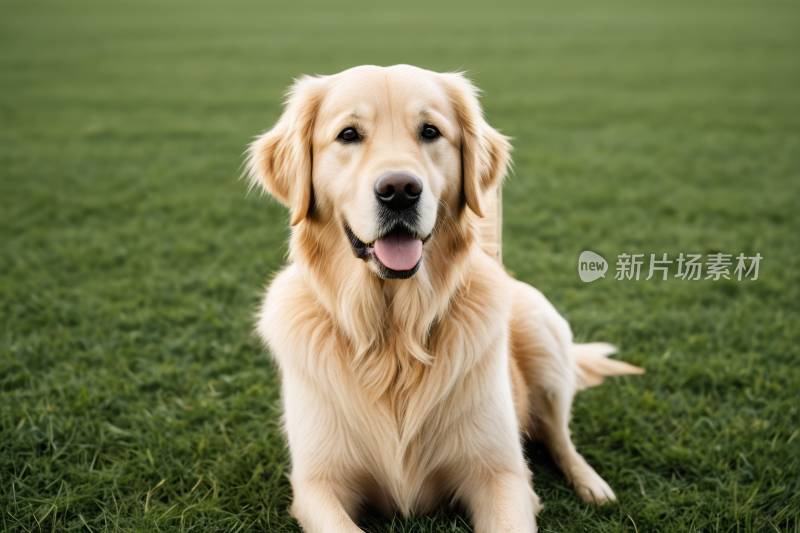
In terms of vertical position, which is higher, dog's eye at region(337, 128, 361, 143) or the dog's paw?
dog's eye at region(337, 128, 361, 143)

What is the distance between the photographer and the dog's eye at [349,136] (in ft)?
8.18

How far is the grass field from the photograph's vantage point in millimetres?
2920

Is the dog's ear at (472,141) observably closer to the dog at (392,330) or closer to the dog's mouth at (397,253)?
the dog at (392,330)

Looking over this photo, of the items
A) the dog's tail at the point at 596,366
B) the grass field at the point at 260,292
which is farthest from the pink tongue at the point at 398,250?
the dog's tail at the point at 596,366

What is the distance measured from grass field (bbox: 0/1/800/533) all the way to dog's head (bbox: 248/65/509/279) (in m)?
1.19

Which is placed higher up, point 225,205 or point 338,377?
point 338,377

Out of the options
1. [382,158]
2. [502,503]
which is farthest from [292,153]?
[502,503]

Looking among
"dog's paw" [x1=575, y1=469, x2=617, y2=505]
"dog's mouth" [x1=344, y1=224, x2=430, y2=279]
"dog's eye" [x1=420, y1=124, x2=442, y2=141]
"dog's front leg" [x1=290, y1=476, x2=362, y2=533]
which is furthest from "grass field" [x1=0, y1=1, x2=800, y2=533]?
"dog's eye" [x1=420, y1=124, x2=442, y2=141]

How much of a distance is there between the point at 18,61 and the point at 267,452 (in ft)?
52.5

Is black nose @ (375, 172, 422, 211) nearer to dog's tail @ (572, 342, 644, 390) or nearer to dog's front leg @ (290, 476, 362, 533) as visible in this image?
dog's front leg @ (290, 476, 362, 533)

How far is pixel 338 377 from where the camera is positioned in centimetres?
255

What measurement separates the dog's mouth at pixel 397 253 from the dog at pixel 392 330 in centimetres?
1

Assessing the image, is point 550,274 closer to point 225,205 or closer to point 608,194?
point 608,194

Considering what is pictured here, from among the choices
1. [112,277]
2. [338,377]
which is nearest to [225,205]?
[112,277]
